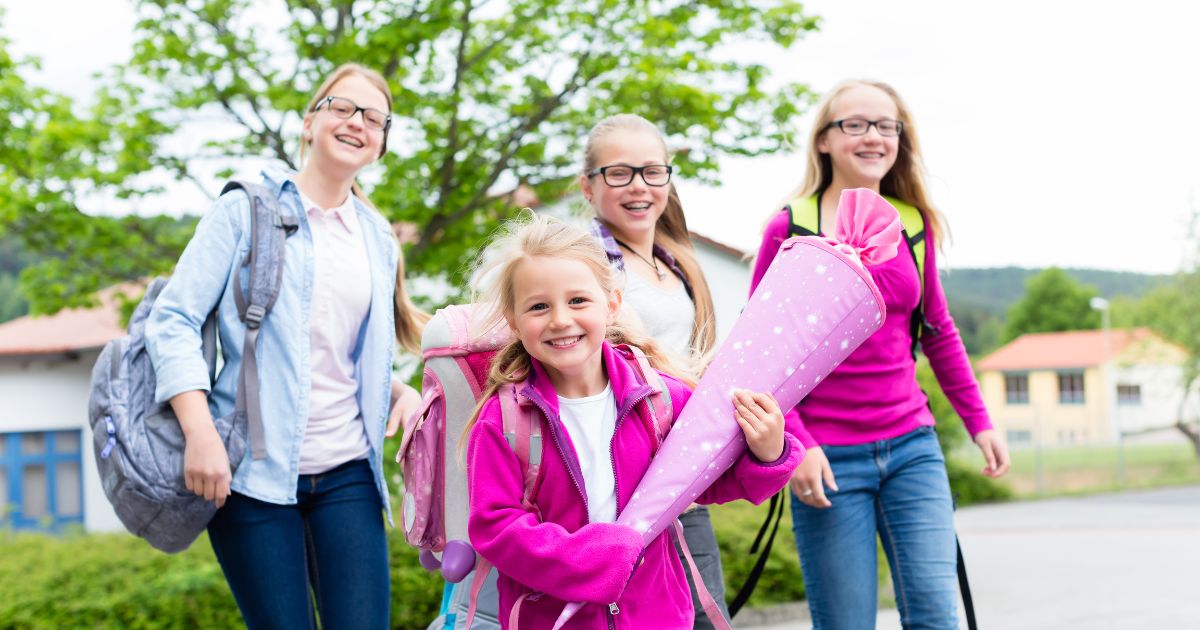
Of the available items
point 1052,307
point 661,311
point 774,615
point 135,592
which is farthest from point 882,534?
point 1052,307

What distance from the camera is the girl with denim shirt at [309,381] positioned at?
2.64 m

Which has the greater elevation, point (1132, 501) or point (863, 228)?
point (863, 228)

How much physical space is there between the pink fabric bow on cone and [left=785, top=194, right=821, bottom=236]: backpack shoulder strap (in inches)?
23.0

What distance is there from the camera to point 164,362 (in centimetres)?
258

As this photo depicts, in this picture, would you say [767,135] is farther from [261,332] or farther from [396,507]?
[261,332]

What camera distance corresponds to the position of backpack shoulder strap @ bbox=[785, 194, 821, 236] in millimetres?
3064

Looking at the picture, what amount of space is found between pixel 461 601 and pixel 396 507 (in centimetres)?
703

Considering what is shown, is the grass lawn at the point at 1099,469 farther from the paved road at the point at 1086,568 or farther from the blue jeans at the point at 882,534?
the blue jeans at the point at 882,534

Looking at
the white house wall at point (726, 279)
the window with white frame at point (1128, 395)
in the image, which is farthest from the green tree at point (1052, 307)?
the white house wall at point (726, 279)

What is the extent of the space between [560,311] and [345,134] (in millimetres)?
1213

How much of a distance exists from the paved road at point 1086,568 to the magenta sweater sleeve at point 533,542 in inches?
→ 254

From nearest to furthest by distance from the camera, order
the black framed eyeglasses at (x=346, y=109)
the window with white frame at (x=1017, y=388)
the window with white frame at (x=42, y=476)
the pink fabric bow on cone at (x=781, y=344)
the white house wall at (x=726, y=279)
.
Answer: the pink fabric bow on cone at (x=781, y=344) < the black framed eyeglasses at (x=346, y=109) < the white house wall at (x=726, y=279) < the window with white frame at (x=42, y=476) < the window with white frame at (x=1017, y=388)

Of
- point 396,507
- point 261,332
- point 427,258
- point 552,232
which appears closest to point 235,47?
point 427,258

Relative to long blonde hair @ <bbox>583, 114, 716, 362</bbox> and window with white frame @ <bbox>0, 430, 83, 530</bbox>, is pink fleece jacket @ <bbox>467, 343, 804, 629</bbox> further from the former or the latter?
window with white frame @ <bbox>0, 430, 83, 530</bbox>
